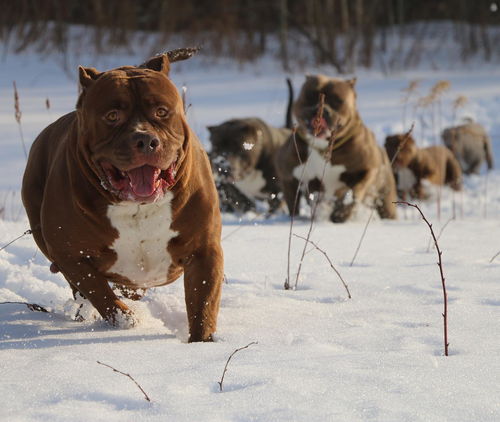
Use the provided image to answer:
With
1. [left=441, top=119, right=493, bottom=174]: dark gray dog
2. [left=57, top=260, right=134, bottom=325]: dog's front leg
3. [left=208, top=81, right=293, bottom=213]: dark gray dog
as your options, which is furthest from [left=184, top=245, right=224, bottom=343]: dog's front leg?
[left=441, top=119, right=493, bottom=174]: dark gray dog

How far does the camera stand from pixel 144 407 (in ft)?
7.09

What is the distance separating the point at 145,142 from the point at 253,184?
6.17 metres

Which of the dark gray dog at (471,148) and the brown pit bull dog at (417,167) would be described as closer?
the brown pit bull dog at (417,167)

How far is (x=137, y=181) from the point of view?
2896 millimetres

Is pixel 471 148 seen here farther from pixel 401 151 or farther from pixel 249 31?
pixel 249 31

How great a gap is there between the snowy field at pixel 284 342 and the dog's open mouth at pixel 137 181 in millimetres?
477

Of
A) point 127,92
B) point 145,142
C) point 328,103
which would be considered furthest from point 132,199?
point 328,103

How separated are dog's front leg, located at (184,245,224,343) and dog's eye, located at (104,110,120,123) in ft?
1.91

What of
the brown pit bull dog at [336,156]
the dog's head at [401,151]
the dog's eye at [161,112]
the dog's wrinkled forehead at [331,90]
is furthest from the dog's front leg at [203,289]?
the dog's head at [401,151]

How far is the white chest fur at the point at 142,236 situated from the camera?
10.1 ft

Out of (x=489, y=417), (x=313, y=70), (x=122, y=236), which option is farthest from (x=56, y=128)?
(x=313, y=70)

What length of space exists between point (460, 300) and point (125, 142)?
1.48 metres

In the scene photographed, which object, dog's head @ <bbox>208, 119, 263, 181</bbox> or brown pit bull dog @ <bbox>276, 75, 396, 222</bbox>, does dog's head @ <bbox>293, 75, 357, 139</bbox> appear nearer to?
brown pit bull dog @ <bbox>276, 75, 396, 222</bbox>

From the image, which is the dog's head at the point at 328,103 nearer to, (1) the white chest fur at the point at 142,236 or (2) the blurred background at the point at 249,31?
(1) the white chest fur at the point at 142,236
